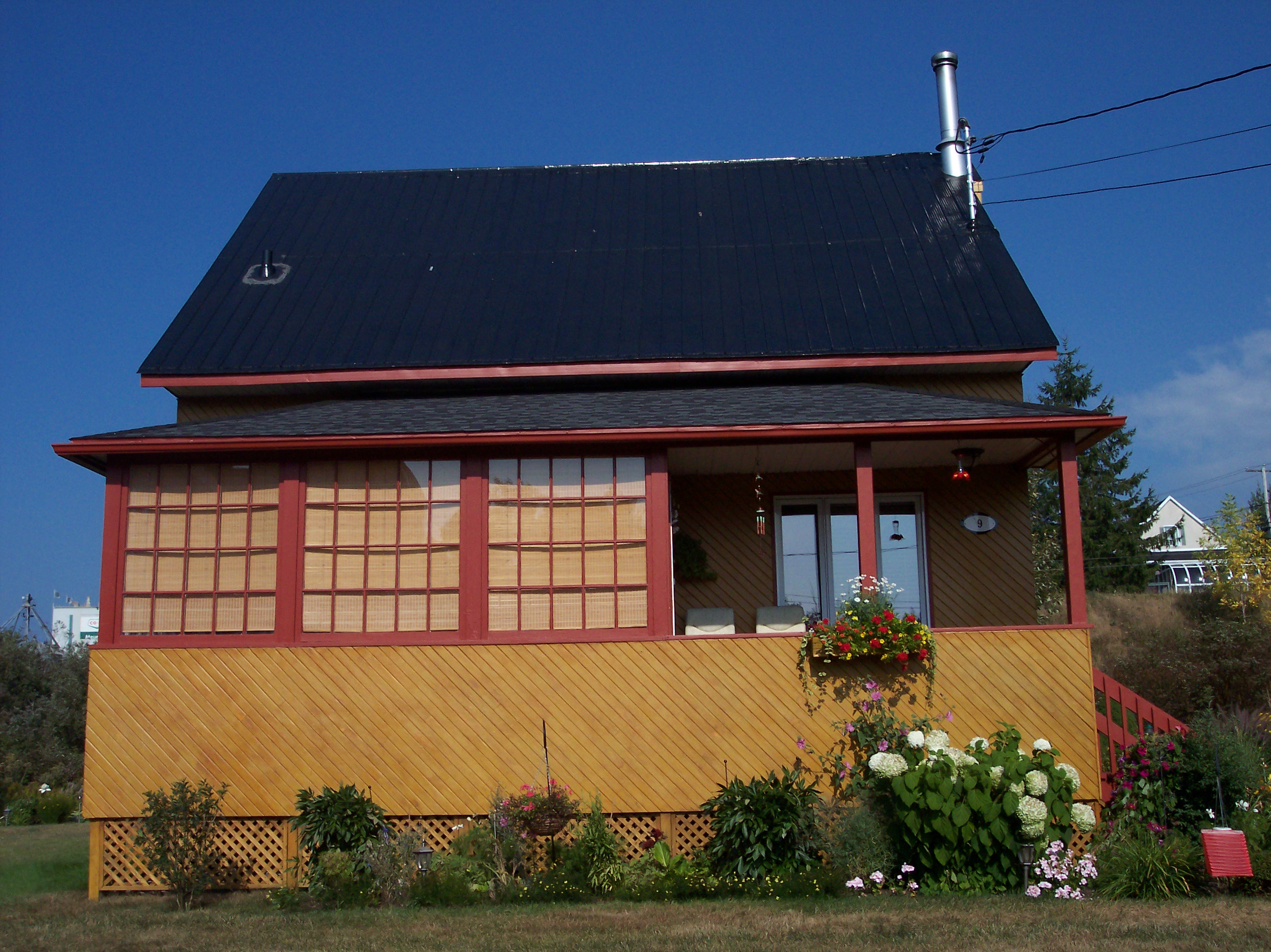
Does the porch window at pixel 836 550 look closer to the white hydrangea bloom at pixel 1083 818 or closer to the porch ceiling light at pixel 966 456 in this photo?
the porch ceiling light at pixel 966 456

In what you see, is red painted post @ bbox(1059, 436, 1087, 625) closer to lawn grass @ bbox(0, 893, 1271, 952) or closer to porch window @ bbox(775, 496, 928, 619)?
porch window @ bbox(775, 496, 928, 619)

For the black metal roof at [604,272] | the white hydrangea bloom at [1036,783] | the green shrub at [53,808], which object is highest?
the black metal roof at [604,272]

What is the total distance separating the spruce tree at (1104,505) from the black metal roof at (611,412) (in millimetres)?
23256

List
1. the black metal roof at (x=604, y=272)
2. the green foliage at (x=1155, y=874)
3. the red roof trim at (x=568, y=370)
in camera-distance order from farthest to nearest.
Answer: the black metal roof at (x=604, y=272), the red roof trim at (x=568, y=370), the green foliage at (x=1155, y=874)

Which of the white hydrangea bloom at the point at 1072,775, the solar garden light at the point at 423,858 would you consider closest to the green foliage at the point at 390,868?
the solar garden light at the point at 423,858

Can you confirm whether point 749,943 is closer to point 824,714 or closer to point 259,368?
point 824,714

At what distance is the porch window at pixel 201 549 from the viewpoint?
9305mm

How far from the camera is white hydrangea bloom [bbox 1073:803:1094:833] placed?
8312mm

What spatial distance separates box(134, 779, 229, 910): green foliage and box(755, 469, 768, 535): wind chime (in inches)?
211

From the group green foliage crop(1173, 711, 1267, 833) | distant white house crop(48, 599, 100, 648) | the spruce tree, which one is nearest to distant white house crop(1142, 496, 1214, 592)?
the spruce tree

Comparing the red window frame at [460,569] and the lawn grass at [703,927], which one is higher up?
the red window frame at [460,569]

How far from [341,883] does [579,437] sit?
3.94 m

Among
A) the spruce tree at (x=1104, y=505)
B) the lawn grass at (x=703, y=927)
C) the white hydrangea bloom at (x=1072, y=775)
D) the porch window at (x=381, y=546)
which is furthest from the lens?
the spruce tree at (x=1104, y=505)

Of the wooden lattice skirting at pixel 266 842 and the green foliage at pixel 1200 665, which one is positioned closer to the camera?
the wooden lattice skirting at pixel 266 842
